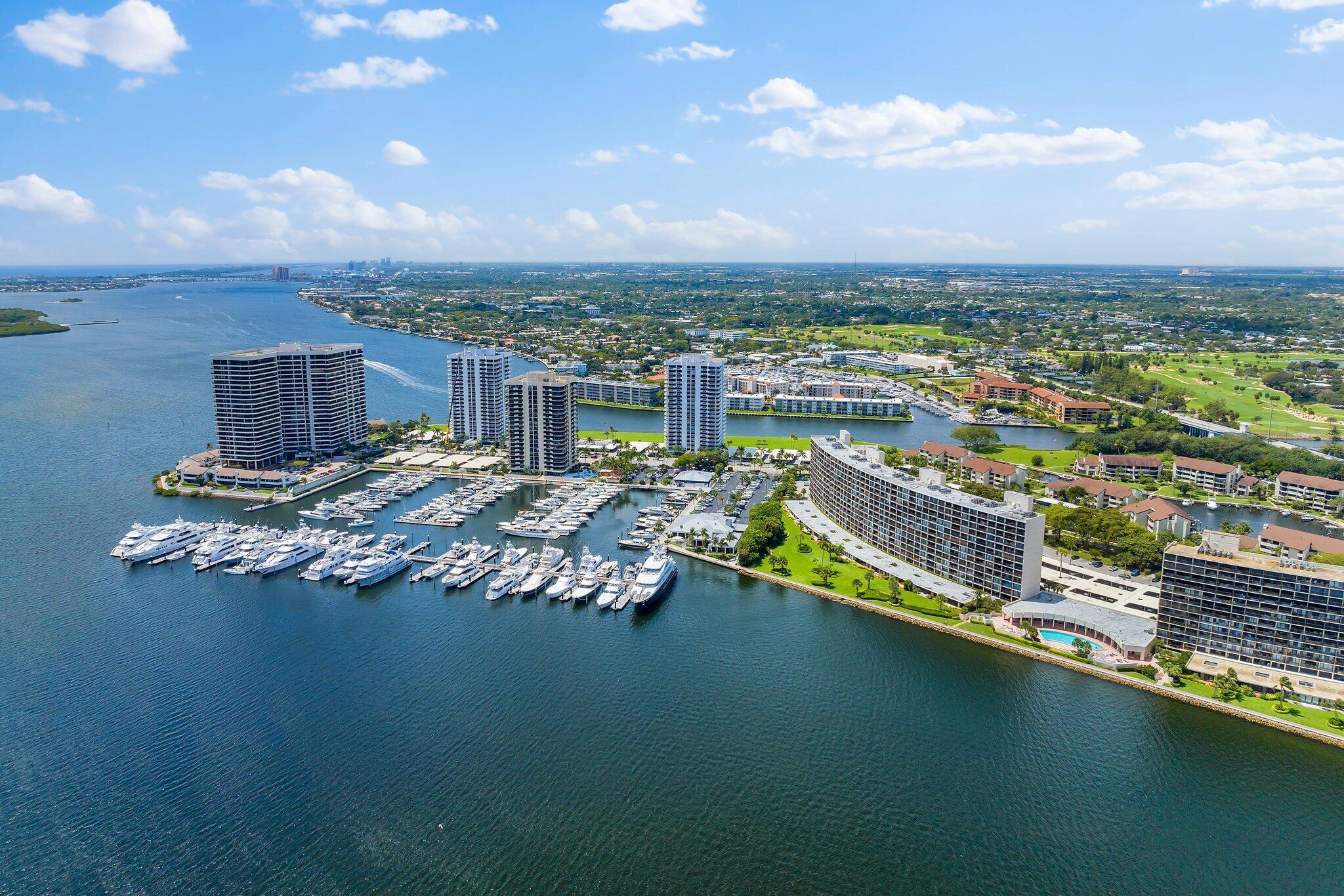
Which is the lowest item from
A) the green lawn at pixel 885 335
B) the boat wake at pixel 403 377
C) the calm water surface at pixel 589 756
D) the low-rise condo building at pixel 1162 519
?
the calm water surface at pixel 589 756

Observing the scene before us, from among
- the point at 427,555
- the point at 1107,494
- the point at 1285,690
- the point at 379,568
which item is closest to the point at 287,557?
the point at 379,568

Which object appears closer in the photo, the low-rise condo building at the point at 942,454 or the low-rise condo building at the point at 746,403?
the low-rise condo building at the point at 942,454

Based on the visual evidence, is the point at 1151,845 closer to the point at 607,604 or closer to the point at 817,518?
the point at 607,604

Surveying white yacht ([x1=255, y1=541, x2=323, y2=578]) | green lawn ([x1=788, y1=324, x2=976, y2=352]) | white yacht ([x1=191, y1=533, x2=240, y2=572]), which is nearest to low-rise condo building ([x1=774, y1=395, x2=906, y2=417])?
green lawn ([x1=788, y1=324, x2=976, y2=352])

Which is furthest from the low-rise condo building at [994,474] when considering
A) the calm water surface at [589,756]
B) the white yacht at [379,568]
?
the white yacht at [379,568]

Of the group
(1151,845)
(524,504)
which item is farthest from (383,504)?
(1151,845)

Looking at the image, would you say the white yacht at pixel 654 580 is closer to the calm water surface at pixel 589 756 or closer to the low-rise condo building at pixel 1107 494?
the calm water surface at pixel 589 756
